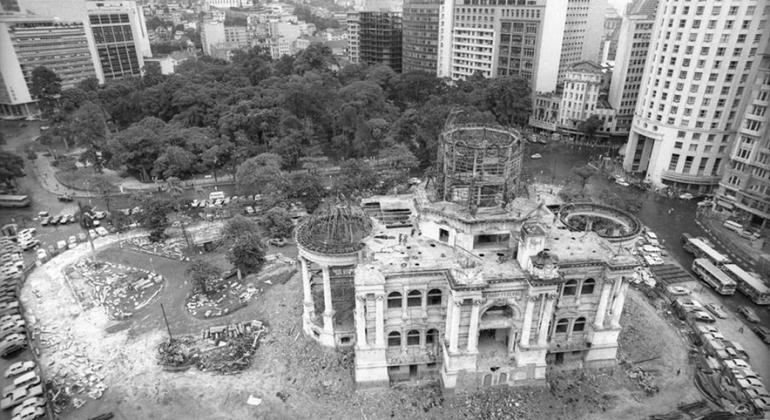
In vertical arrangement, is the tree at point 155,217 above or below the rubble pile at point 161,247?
above

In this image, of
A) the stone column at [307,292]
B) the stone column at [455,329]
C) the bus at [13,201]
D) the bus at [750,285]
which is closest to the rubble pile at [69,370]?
the stone column at [307,292]

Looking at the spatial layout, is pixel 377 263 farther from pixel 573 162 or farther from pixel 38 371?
→ pixel 573 162

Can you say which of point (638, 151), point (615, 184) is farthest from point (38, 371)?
point (638, 151)

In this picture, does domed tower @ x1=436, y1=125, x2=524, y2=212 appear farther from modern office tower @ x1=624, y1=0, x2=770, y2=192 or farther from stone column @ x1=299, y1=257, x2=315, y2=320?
modern office tower @ x1=624, y1=0, x2=770, y2=192

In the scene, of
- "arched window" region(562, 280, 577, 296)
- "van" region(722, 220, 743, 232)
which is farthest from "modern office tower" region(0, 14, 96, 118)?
"van" region(722, 220, 743, 232)

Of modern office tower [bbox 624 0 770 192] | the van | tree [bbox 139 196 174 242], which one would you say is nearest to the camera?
tree [bbox 139 196 174 242]

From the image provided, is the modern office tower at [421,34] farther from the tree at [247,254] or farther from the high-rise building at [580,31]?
the tree at [247,254]
